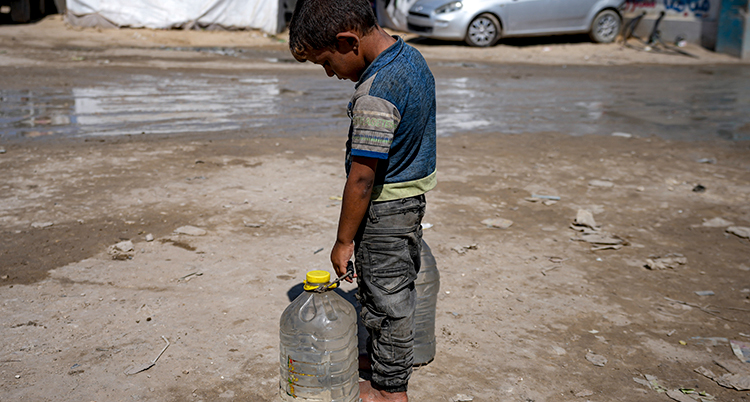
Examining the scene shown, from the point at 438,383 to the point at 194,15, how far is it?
695 inches

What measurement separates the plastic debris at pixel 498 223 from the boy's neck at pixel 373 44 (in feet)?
8.96

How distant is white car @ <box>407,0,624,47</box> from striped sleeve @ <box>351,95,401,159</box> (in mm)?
15036

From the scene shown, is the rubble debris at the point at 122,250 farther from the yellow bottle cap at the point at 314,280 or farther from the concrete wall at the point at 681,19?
the concrete wall at the point at 681,19

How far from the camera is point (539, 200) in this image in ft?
17.6

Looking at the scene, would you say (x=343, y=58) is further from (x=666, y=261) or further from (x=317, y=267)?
(x=666, y=261)

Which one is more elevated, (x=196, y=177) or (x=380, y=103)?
(x=380, y=103)

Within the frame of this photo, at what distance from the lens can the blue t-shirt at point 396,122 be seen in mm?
2117

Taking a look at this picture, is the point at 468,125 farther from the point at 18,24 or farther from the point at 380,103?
the point at 18,24

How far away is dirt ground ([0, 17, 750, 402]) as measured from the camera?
2824 millimetres

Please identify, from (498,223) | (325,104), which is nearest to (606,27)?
(325,104)

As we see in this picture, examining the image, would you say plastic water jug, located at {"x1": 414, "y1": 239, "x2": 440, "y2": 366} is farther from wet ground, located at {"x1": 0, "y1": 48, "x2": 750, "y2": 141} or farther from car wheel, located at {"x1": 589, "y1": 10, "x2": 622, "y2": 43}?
car wheel, located at {"x1": 589, "y1": 10, "x2": 622, "y2": 43}

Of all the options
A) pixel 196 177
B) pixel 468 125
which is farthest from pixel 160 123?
pixel 468 125

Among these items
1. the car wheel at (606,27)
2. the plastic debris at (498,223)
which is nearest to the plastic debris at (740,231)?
the plastic debris at (498,223)

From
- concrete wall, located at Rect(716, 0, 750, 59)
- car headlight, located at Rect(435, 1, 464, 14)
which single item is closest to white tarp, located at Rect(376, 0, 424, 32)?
car headlight, located at Rect(435, 1, 464, 14)
